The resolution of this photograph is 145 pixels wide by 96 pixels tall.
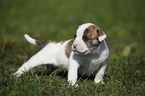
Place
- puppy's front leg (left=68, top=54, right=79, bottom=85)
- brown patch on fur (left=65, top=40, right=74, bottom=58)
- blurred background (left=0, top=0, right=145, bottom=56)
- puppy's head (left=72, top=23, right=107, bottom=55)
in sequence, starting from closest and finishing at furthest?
puppy's head (left=72, top=23, right=107, bottom=55) → puppy's front leg (left=68, top=54, right=79, bottom=85) → brown patch on fur (left=65, top=40, right=74, bottom=58) → blurred background (left=0, top=0, right=145, bottom=56)

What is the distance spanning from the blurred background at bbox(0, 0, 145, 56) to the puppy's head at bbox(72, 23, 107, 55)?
275 cm

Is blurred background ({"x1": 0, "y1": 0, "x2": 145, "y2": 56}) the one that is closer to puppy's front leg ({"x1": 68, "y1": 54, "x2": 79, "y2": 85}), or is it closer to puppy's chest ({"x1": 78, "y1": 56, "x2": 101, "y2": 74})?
puppy's chest ({"x1": 78, "y1": 56, "x2": 101, "y2": 74})

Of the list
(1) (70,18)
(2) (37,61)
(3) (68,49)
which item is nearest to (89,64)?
(3) (68,49)

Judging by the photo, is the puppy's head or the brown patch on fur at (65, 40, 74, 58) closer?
the puppy's head

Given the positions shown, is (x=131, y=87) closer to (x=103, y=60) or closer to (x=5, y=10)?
(x=103, y=60)

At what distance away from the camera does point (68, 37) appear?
5648mm

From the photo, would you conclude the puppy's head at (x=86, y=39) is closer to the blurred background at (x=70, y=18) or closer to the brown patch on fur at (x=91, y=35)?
the brown patch on fur at (x=91, y=35)

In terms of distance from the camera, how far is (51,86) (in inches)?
91.9

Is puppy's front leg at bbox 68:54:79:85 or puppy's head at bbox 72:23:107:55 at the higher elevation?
puppy's head at bbox 72:23:107:55

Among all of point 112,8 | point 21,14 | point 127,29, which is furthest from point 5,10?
point 127,29

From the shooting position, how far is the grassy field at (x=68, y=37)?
92.0 inches

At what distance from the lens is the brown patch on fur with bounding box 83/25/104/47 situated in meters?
2.36

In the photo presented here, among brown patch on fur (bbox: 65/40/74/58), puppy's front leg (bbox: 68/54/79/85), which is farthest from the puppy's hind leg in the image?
puppy's front leg (bbox: 68/54/79/85)

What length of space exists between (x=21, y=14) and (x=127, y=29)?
5.27m
